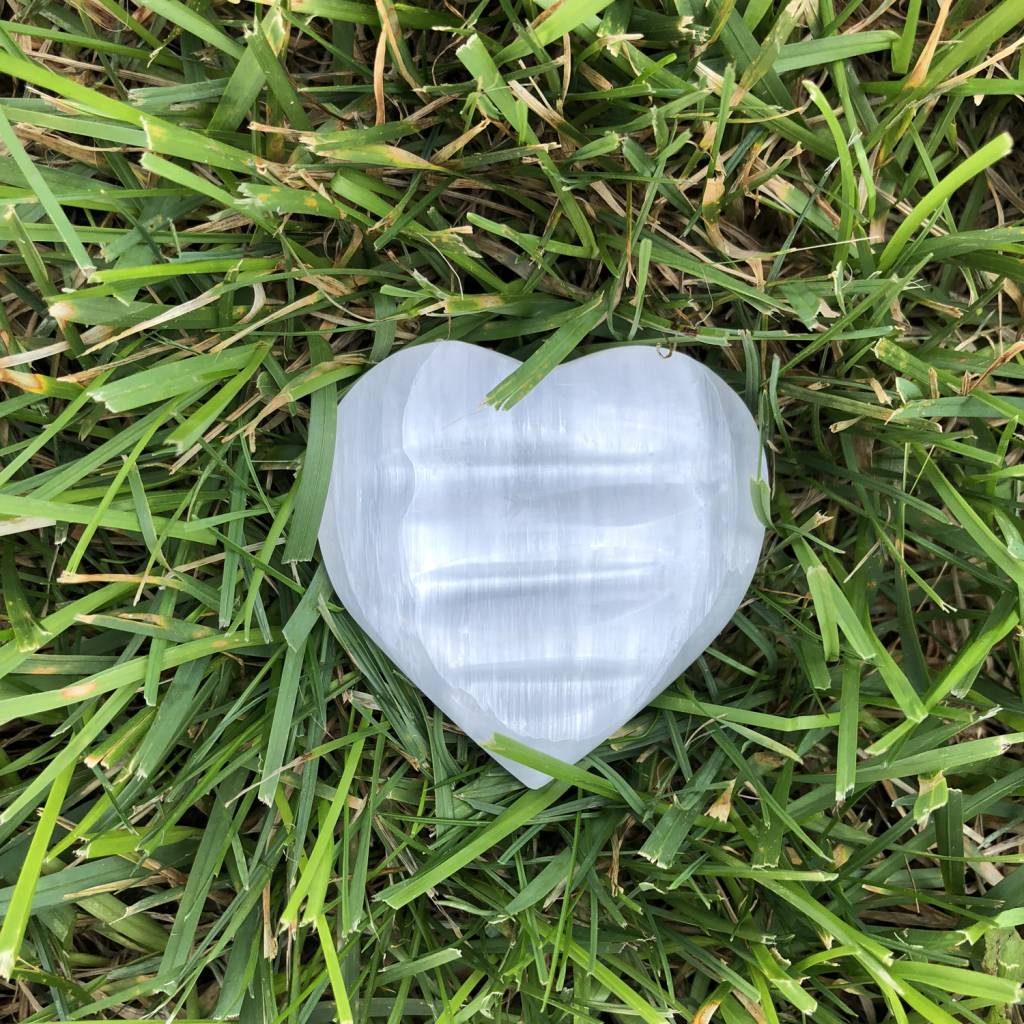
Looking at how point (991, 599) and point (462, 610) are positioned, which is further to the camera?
point (991, 599)

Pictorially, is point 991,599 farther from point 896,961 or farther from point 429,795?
point 429,795

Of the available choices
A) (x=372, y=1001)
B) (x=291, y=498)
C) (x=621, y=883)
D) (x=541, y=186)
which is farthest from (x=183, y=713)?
(x=541, y=186)

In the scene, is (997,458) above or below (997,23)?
below

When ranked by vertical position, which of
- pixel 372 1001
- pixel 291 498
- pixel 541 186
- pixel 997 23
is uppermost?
pixel 997 23
